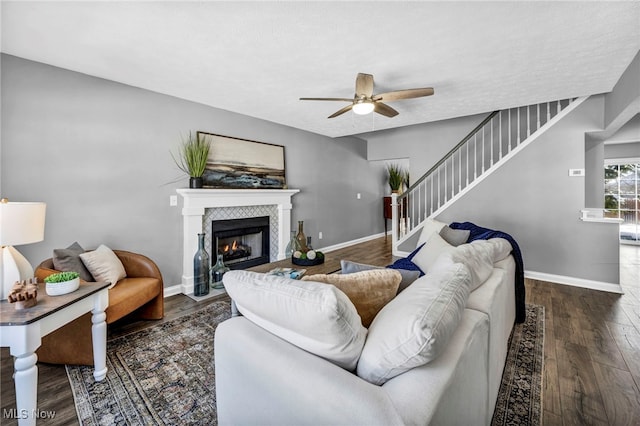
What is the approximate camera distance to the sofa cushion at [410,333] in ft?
2.66

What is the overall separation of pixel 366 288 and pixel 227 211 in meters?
3.10

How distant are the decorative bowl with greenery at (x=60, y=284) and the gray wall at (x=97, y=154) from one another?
1.23 meters

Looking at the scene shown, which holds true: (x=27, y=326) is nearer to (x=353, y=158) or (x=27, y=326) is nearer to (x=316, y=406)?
(x=316, y=406)

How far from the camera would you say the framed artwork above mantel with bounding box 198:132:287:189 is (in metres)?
3.69

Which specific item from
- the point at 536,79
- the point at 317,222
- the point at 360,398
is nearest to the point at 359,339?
the point at 360,398

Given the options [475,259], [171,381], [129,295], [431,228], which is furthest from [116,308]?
[431,228]

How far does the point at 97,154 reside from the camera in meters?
2.77

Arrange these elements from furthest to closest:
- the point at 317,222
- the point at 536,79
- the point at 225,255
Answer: the point at 317,222
the point at 225,255
the point at 536,79

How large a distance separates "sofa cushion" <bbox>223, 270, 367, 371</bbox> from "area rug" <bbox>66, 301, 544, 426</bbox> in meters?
0.96

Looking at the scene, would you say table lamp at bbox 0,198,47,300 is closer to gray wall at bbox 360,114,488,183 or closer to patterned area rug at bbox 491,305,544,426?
patterned area rug at bbox 491,305,544,426

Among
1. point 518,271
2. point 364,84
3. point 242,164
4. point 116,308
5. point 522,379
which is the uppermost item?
point 364,84

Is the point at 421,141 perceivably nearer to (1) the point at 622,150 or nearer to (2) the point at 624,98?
(2) the point at 624,98

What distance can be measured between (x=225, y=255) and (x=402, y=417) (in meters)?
3.72

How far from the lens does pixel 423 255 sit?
2518 millimetres
